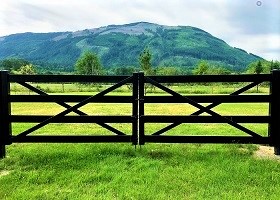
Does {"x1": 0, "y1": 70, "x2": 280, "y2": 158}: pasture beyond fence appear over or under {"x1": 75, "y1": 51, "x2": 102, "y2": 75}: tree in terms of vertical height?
under

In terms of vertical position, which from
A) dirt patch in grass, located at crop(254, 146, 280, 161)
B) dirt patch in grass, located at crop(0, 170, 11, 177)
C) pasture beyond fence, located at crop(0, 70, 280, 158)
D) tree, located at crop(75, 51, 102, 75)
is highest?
tree, located at crop(75, 51, 102, 75)

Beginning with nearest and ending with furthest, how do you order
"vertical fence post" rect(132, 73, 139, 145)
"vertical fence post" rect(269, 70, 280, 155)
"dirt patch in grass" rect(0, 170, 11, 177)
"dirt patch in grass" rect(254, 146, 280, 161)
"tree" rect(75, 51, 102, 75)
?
"dirt patch in grass" rect(0, 170, 11, 177)
"dirt patch in grass" rect(254, 146, 280, 161)
"vertical fence post" rect(269, 70, 280, 155)
"vertical fence post" rect(132, 73, 139, 145)
"tree" rect(75, 51, 102, 75)

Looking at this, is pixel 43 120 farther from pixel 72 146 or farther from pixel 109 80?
pixel 109 80

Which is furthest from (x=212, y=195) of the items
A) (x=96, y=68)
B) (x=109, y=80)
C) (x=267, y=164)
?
(x=96, y=68)

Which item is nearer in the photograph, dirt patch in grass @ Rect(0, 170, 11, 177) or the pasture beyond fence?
dirt patch in grass @ Rect(0, 170, 11, 177)

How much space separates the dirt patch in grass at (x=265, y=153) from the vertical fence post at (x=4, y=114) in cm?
614

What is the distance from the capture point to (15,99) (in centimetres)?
865

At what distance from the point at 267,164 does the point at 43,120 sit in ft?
17.8

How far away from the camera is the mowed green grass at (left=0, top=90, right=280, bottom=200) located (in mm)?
5832

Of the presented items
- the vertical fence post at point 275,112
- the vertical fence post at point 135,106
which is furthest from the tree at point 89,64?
the vertical fence post at point 275,112

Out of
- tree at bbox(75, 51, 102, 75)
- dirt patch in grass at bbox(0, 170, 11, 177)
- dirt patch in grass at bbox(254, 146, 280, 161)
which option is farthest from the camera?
tree at bbox(75, 51, 102, 75)

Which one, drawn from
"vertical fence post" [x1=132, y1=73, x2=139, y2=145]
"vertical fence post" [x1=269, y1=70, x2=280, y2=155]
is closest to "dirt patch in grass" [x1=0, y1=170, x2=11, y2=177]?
"vertical fence post" [x1=132, y1=73, x2=139, y2=145]

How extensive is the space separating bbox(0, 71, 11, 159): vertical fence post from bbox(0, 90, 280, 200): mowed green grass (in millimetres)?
369

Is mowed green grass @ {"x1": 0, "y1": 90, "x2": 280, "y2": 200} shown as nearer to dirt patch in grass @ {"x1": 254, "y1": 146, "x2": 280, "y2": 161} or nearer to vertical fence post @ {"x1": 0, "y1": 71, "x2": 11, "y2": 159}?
dirt patch in grass @ {"x1": 254, "y1": 146, "x2": 280, "y2": 161}
